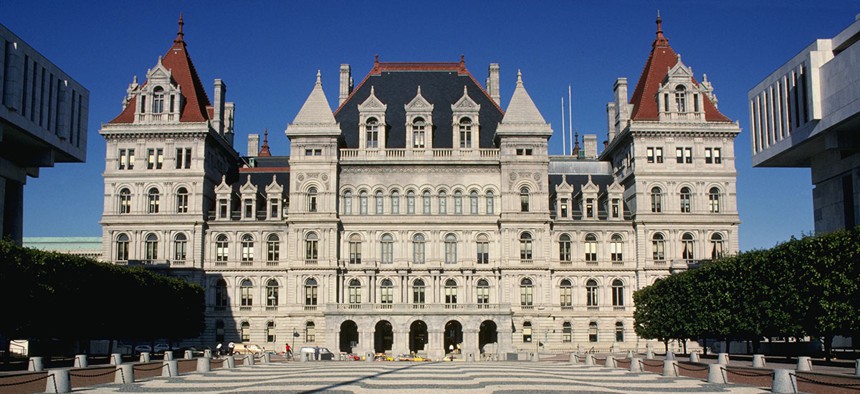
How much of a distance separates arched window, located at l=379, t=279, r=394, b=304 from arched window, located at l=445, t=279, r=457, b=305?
516 centimetres

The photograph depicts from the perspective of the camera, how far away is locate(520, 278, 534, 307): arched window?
85812 mm

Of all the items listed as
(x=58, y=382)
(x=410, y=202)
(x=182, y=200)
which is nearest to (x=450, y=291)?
(x=410, y=202)

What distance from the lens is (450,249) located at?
87.6 m

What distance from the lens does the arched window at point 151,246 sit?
8700cm

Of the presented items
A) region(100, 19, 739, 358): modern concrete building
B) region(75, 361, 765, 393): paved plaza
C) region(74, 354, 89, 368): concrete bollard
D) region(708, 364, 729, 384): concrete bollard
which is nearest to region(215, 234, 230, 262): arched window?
region(100, 19, 739, 358): modern concrete building

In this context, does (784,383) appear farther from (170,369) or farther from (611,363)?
(170,369)

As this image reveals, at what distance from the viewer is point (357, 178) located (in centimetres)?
8806

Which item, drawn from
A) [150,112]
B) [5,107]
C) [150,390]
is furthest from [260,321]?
[150,390]

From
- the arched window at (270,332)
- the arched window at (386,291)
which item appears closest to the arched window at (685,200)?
the arched window at (386,291)

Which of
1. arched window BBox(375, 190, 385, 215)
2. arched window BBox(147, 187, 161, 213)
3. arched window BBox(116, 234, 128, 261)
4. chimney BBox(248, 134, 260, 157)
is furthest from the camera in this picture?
chimney BBox(248, 134, 260, 157)

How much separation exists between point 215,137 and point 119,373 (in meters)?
51.3

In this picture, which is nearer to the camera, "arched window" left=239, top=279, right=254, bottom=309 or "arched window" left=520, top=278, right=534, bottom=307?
"arched window" left=520, top=278, right=534, bottom=307

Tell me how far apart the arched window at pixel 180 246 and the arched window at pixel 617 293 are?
1595 inches

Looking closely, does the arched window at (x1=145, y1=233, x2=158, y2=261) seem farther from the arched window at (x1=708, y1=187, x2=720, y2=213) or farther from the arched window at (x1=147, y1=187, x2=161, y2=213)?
the arched window at (x1=708, y1=187, x2=720, y2=213)
